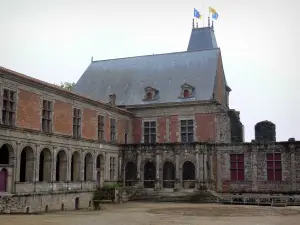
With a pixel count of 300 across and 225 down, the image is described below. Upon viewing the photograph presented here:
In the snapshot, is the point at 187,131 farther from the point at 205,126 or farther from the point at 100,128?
the point at 100,128

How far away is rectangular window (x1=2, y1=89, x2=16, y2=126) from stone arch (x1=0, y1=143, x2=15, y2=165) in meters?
1.45

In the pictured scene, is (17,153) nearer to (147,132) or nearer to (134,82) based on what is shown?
(147,132)

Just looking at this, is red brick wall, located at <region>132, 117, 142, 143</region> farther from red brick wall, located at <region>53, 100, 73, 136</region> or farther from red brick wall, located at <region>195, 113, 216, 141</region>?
red brick wall, located at <region>53, 100, 73, 136</region>

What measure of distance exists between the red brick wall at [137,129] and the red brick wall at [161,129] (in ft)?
6.60

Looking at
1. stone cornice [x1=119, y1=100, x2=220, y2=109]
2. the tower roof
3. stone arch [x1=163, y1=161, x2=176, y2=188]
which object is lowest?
stone arch [x1=163, y1=161, x2=176, y2=188]

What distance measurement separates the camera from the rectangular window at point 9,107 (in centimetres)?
2656

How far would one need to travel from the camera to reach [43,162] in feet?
101

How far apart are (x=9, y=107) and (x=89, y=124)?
30.9ft

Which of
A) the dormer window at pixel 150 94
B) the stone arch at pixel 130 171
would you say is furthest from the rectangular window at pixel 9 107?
the dormer window at pixel 150 94

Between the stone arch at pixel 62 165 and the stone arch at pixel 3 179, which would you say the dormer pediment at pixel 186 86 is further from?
the stone arch at pixel 3 179

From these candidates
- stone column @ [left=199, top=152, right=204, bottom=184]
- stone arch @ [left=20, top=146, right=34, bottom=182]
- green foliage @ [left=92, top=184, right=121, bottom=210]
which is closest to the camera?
stone arch @ [left=20, top=146, right=34, bottom=182]

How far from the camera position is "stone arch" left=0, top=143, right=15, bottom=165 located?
26.6m

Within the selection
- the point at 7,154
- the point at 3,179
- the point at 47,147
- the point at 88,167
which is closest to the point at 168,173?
the point at 88,167

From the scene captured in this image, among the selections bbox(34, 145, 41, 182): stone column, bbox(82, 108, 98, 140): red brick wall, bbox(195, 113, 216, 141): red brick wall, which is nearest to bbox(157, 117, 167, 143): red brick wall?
bbox(195, 113, 216, 141): red brick wall
